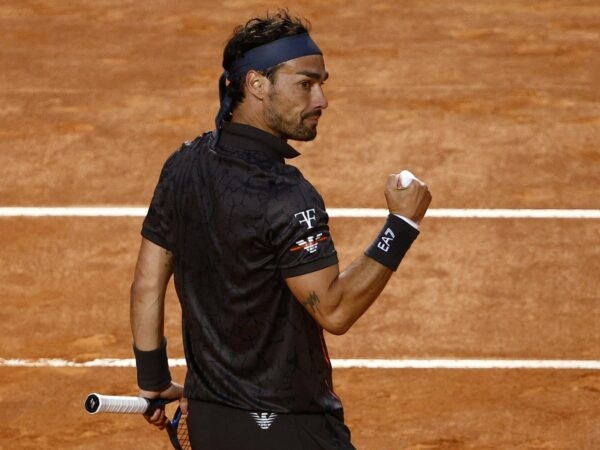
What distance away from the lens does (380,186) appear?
33.3ft

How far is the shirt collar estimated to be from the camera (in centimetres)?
434

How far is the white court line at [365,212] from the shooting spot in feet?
32.0

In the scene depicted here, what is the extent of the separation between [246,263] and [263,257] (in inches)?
2.4

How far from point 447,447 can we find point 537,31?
6.80 metres

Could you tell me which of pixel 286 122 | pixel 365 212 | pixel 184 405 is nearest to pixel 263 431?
pixel 184 405

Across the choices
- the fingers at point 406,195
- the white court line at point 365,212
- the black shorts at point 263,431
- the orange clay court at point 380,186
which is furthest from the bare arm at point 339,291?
the white court line at point 365,212

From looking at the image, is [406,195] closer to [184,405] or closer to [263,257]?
[263,257]

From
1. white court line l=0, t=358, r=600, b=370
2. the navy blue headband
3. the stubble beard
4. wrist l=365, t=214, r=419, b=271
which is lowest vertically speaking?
white court line l=0, t=358, r=600, b=370

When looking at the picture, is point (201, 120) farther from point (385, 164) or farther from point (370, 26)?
point (370, 26)

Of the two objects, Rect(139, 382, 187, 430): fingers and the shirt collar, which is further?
Rect(139, 382, 187, 430): fingers

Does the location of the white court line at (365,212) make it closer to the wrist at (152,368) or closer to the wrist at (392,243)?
the wrist at (152,368)

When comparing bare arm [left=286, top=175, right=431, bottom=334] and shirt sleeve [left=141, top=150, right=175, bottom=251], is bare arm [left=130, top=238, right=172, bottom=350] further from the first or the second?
bare arm [left=286, top=175, right=431, bottom=334]

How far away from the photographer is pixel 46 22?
13.6 metres

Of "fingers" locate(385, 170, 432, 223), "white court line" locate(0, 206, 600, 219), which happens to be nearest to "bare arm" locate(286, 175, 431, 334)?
"fingers" locate(385, 170, 432, 223)
